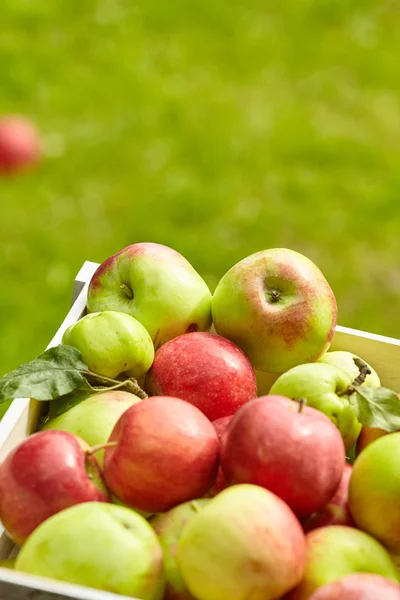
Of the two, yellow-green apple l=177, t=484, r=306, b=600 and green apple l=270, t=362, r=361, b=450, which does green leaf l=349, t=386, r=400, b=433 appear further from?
yellow-green apple l=177, t=484, r=306, b=600

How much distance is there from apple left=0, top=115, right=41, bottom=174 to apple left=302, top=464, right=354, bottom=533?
2.50 metres

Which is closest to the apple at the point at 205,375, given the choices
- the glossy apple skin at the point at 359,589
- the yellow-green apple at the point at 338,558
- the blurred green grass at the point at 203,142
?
→ the yellow-green apple at the point at 338,558

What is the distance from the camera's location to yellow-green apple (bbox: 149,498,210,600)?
1.14 meters

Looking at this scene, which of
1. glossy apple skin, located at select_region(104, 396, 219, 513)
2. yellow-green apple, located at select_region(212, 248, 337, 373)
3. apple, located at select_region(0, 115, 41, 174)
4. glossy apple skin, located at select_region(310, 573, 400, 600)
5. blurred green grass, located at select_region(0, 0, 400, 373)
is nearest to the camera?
glossy apple skin, located at select_region(310, 573, 400, 600)

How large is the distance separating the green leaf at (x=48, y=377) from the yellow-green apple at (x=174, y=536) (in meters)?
0.34

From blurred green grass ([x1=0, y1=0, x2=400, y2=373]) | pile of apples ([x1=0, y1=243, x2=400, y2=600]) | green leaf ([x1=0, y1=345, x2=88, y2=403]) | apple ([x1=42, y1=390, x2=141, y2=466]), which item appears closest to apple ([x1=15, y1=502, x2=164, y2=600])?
pile of apples ([x1=0, y1=243, x2=400, y2=600])

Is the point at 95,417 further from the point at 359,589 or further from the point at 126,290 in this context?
the point at 359,589

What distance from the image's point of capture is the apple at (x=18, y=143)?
349cm

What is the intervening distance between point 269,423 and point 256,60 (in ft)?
10.5

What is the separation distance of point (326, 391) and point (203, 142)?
2279mm

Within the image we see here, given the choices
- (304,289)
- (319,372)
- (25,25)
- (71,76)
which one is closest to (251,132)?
(71,76)

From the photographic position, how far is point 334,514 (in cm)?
122

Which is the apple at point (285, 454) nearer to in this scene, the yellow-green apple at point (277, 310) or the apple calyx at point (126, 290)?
the yellow-green apple at point (277, 310)

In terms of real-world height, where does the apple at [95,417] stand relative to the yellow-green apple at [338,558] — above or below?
above
